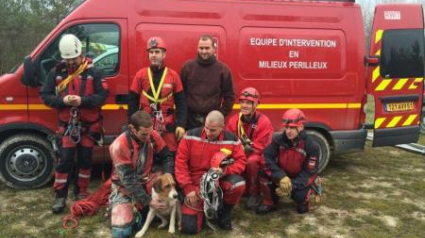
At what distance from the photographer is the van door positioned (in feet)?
18.4

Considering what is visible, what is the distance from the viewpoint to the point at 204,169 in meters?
4.19

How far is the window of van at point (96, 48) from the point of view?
4.85 meters

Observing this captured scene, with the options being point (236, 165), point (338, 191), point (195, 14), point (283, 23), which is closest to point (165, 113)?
point (236, 165)

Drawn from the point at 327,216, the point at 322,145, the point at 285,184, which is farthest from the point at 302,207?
the point at 322,145

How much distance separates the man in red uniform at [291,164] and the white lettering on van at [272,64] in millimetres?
1061

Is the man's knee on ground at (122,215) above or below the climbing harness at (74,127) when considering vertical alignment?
below

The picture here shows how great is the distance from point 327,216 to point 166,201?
1.72 metres

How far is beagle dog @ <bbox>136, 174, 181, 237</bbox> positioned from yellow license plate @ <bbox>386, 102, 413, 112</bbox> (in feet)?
10.8

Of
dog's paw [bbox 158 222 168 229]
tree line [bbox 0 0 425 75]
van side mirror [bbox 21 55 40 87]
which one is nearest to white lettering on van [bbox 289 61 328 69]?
dog's paw [bbox 158 222 168 229]

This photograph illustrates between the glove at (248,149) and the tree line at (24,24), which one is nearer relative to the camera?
the glove at (248,149)

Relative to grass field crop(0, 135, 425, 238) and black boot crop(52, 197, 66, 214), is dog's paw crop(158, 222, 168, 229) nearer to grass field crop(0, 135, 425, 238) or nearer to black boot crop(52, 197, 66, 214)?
grass field crop(0, 135, 425, 238)

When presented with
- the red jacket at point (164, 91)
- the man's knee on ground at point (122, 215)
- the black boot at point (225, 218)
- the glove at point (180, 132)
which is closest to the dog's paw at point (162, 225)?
the man's knee on ground at point (122, 215)

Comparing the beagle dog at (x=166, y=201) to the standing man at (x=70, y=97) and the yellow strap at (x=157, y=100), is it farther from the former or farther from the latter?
the standing man at (x=70, y=97)

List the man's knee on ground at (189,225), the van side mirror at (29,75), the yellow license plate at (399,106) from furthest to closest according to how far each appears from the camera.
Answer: the yellow license plate at (399,106)
the van side mirror at (29,75)
the man's knee on ground at (189,225)
